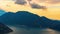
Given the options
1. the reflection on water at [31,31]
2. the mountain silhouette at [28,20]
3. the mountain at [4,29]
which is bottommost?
the reflection on water at [31,31]

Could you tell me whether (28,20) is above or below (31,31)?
above

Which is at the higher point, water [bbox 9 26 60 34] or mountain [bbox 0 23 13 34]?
mountain [bbox 0 23 13 34]

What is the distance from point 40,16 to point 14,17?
25cm

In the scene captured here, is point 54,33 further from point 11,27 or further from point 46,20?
point 11,27

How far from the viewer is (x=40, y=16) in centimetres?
150

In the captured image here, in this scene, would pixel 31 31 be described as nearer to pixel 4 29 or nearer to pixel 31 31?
pixel 31 31

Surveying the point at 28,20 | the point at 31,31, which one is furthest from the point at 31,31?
the point at 28,20

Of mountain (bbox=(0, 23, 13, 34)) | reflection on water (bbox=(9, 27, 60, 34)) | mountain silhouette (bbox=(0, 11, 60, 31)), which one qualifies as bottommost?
reflection on water (bbox=(9, 27, 60, 34))

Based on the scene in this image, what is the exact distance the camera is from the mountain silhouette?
4.83ft

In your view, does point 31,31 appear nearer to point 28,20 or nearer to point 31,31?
point 31,31

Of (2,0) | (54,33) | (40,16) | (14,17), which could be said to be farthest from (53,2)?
(2,0)

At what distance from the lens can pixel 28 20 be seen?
4.95 feet

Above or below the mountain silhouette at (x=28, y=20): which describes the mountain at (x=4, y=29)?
below

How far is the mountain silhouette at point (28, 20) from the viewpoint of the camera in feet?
4.83
